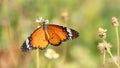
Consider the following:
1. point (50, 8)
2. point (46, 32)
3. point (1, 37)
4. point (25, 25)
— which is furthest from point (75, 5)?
point (46, 32)

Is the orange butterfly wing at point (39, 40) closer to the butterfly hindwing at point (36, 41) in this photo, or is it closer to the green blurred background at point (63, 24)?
the butterfly hindwing at point (36, 41)

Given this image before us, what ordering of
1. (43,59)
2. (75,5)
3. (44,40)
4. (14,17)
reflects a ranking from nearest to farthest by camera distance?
(44,40)
(43,59)
(14,17)
(75,5)

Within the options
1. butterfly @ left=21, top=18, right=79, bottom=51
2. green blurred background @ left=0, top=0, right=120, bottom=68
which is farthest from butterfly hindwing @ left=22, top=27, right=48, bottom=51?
green blurred background @ left=0, top=0, right=120, bottom=68

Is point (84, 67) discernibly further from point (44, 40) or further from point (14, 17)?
point (44, 40)

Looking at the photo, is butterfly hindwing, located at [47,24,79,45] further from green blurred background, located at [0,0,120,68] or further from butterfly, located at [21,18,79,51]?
green blurred background, located at [0,0,120,68]

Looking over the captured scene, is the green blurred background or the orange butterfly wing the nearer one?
the orange butterfly wing
